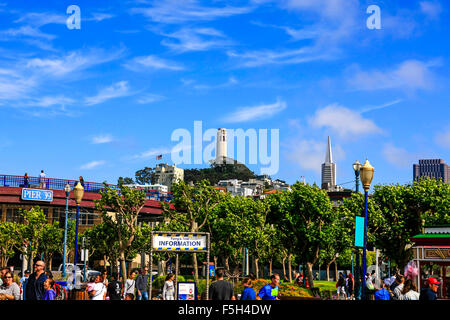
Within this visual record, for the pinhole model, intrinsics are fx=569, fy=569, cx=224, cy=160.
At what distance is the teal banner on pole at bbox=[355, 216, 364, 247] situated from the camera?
2011cm

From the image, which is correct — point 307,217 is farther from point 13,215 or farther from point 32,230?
point 13,215

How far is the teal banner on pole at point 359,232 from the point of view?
66.0ft

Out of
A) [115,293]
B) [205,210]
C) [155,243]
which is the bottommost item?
[115,293]

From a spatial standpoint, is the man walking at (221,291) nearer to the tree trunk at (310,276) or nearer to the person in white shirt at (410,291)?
the person in white shirt at (410,291)

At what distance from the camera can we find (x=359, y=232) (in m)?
20.2

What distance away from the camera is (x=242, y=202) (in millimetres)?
63125

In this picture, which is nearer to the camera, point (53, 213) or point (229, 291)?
point (229, 291)

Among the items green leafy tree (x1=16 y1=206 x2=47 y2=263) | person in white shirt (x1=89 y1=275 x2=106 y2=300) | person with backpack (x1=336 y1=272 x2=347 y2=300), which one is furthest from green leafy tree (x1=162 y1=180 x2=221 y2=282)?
person in white shirt (x1=89 y1=275 x2=106 y2=300)

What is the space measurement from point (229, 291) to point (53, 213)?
69.6 meters

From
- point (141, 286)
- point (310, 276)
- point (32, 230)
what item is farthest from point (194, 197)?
point (32, 230)

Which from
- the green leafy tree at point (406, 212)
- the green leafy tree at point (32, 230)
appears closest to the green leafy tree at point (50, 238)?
the green leafy tree at point (32, 230)

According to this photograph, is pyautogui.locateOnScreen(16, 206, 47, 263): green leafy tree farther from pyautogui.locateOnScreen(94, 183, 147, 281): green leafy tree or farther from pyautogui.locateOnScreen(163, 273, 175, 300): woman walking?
pyautogui.locateOnScreen(163, 273, 175, 300): woman walking
